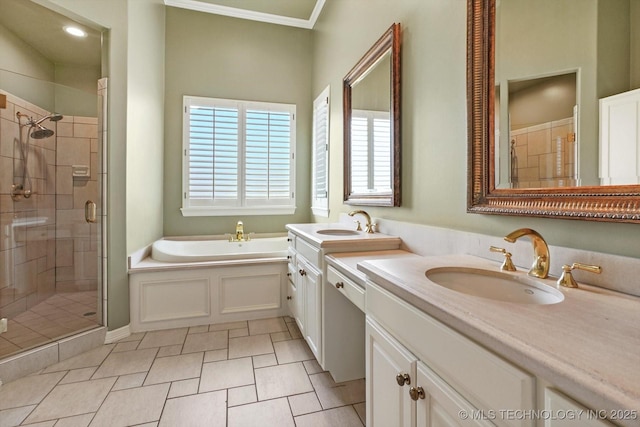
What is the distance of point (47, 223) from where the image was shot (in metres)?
2.71

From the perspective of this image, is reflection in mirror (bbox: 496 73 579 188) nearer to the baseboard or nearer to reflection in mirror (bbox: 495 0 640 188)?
reflection in mirror (bbox: 495 0 640 188)

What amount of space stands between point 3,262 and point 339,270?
109 inches

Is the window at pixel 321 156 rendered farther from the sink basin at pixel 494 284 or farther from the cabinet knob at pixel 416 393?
the cabinet knob at pixel 416 393

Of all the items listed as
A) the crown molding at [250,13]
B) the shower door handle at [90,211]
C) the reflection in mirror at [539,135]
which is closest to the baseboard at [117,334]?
the shower door handle at [90,211]

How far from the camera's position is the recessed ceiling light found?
2.40m

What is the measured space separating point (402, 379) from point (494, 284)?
0.47m

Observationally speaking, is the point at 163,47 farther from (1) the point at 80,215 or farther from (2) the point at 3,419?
(2) the point at 3,419

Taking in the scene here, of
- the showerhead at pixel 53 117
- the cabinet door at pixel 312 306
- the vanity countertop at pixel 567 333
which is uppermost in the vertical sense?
the showerhead at pixel 53 117

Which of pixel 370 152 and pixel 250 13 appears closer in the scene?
pixel 370 152

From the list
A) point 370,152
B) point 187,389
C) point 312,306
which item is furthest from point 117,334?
point 370,152

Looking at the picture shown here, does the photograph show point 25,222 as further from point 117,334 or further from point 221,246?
point 221,246

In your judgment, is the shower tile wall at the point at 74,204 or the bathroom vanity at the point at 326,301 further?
the shower tile wall at the point at 74,204

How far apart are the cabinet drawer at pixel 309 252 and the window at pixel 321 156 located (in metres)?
0.99

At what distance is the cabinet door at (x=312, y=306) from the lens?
5.75ft
